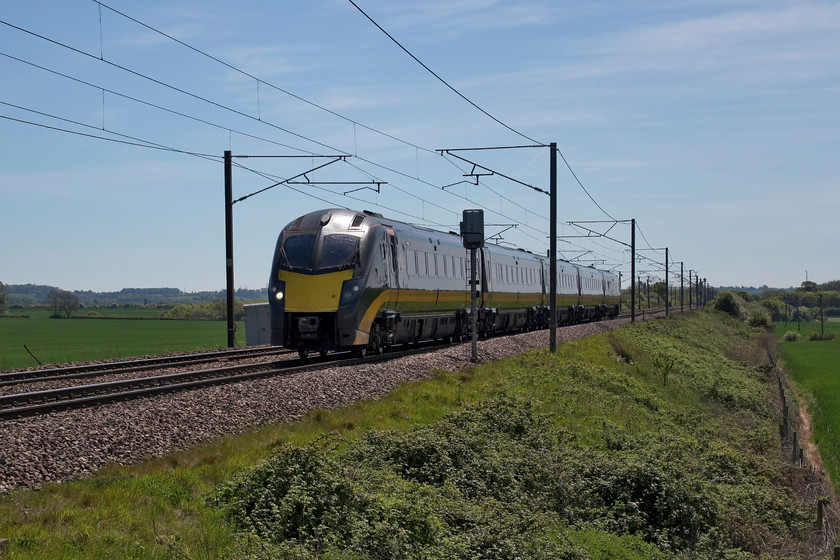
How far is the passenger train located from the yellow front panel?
0.03 meters

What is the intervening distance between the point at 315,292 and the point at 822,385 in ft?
117

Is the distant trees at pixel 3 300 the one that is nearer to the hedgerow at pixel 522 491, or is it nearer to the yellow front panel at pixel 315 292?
the yellow front panel at pixel 315 292

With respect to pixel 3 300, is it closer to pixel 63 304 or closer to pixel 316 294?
pixel 63 304

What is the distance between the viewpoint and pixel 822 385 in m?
46.6

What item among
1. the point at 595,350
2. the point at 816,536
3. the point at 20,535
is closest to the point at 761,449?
the point at 816,536

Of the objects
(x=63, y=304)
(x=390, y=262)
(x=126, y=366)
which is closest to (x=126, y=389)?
(x=126, y=366)

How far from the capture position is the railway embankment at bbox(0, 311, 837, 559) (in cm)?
777

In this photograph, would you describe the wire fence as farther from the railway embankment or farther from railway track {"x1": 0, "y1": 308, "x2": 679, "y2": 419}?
railway track {"x1": 0, "y1": 308, "x2": 679, "y2": 419}

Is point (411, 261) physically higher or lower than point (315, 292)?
higher

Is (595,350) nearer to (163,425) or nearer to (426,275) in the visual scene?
(426,275)

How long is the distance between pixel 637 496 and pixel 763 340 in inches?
3238

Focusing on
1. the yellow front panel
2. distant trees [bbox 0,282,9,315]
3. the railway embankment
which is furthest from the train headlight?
distant trees [bbox 0,282,9,315]

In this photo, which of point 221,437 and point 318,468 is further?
point 221,437

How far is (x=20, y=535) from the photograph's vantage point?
7000 mm
